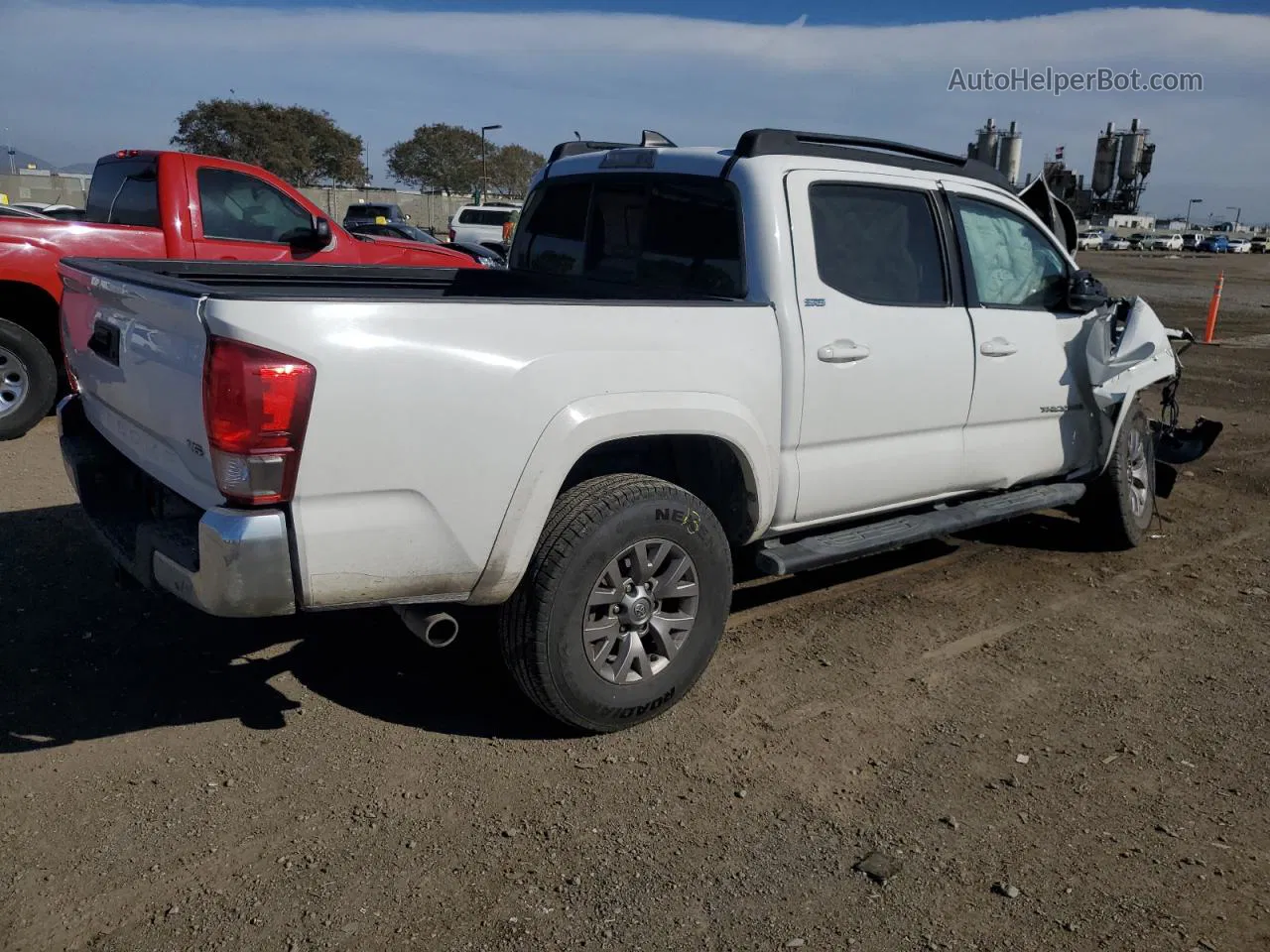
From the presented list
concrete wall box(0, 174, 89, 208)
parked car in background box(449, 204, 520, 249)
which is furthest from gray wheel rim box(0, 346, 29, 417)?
concrete wall box(0, 174, 89, 208)

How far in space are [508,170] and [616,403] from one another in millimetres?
82952

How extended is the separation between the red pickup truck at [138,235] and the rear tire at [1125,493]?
18.8ft

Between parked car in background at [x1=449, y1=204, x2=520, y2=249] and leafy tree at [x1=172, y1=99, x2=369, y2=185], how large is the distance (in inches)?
1223

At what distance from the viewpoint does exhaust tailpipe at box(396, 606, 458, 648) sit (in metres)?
3.23

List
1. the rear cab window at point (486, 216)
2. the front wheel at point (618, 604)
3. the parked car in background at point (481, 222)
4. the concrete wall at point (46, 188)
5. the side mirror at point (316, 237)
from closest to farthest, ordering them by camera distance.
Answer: the front wheel at point (618, 604)
the side mirror at point (316, 237)
the parked car in background at point (481, 222)
the rear cab window at point (486, 216)
the concrete wall at point (46, 188)

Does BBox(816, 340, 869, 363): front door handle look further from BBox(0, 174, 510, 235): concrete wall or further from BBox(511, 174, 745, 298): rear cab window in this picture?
BBox(0, 174, 510, 235): concrete wall

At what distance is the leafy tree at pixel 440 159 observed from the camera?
243ft

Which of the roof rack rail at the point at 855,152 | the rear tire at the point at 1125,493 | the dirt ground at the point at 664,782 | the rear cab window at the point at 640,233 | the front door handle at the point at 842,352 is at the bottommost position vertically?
the dirt ground at the point at 664,782

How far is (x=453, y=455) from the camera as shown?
307cm

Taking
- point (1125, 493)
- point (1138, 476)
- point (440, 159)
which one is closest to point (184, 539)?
point (1125, 493)

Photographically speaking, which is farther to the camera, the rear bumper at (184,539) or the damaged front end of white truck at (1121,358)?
the damaged front end of white truck at (1121,358)

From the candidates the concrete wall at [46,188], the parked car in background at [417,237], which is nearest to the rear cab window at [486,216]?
the parked car in background at [417,237]

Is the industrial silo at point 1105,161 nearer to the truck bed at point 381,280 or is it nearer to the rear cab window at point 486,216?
the rear cab window at point 486,216

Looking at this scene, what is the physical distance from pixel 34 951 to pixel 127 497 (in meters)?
1.69
